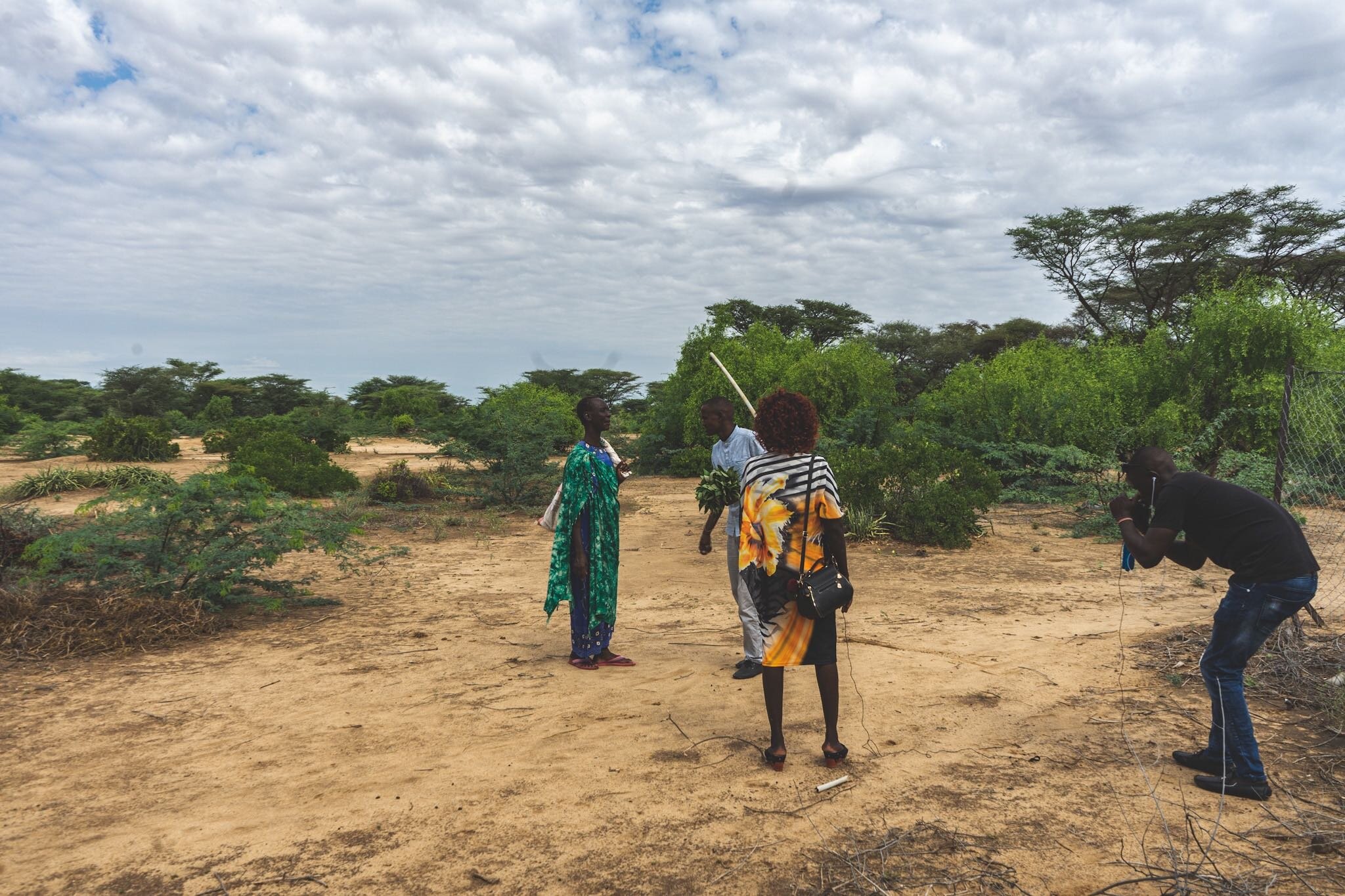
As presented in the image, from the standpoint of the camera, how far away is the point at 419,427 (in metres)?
16.5

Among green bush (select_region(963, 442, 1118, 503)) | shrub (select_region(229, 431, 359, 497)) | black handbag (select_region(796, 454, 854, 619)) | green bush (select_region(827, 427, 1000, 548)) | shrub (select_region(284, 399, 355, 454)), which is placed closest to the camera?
black handbag (select_region(796, 454, 854, 619))

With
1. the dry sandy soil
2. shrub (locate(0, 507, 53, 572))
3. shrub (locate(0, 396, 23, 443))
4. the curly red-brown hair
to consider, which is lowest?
the dry sandy soil

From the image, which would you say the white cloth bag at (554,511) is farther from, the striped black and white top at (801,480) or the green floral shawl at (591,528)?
the striped black and white top at (801,480)

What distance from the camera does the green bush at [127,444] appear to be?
62.2 feet

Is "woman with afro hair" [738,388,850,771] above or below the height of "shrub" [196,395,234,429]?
below

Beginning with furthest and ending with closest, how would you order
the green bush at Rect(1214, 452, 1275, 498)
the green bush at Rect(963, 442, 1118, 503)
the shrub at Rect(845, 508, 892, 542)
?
the green bush at Rect(963, 442, 1118, 503) < the shrub at Rect(845, 508, 892, 542) < the green bush at Rect(1214, 452, 1275, 498)

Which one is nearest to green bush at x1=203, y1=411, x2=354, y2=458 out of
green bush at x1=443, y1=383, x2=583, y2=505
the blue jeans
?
green bush at x1=443, y1=383, x2=583, y2=505

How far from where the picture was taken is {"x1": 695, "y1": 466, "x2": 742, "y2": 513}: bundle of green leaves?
5387 mm

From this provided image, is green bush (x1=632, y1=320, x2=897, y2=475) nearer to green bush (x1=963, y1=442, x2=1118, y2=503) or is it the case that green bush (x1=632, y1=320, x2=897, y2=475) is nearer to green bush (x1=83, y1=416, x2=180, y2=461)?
green bush (x1=963, y1=442, x2=1118, y2=503)

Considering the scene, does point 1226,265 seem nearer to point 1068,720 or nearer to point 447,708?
point 1068,720

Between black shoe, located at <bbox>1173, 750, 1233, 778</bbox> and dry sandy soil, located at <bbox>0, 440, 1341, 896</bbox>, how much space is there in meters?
0.06

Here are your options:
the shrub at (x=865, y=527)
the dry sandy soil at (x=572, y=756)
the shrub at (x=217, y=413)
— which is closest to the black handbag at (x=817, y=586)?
the dry sandy soil at (x=572, y=756)

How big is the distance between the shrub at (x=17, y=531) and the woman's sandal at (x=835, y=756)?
7.40 meters

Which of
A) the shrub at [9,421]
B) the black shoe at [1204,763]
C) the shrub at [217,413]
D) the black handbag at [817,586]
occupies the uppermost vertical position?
the shrub at [217,413]
